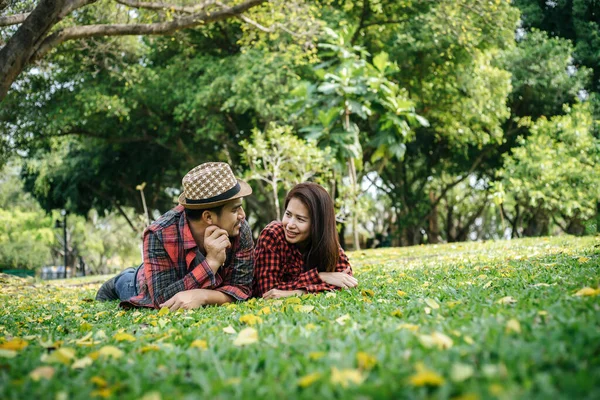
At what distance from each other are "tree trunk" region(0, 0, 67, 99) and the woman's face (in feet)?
14.8

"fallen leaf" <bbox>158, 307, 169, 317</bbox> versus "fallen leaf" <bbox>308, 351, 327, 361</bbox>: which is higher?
"fallen leaf" <bbox>308, 351, 327, 361</bbox>

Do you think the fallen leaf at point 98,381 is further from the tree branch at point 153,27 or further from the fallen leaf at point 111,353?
the tree branch at point 153,27

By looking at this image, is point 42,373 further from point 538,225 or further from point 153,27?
point 538,225

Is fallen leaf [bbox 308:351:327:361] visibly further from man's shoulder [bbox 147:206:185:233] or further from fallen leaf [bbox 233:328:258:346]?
man's shoulder [bbox 147:206:185:233]

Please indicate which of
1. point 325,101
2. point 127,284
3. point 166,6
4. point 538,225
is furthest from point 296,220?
point 538,225

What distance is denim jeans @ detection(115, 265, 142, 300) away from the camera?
17.0 feet

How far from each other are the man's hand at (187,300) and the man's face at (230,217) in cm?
52

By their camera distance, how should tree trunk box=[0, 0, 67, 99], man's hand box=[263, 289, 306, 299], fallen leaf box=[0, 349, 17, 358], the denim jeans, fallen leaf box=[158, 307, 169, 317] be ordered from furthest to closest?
1. tree trunk box=[0, 0, 67, 99]
2. the denim jeans
3. man's hand box=[263, 289, 306, 299]
4. fallen leaf box=[158, 307, 169, 317]
5. fallen leaf box=[0, 349, 17, 358]

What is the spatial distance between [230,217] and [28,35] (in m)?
4.64

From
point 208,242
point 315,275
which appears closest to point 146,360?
point 208,242

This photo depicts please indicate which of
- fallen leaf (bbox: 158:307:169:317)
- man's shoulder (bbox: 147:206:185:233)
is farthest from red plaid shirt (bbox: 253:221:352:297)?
fallen leaf (bbox: 158:307:169:317)

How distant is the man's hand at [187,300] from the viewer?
399 centimetres

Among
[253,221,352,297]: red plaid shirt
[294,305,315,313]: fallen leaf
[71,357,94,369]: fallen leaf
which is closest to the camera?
[71,357,94,369]: fallen leaf

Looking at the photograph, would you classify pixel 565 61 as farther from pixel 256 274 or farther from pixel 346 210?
pixel 256 274
